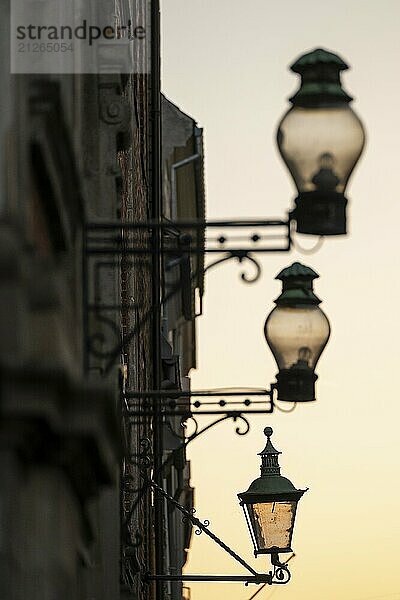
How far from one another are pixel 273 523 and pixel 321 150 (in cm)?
652

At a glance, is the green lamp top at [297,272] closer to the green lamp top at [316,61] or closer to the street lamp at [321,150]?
the green lamp top at [316,61]

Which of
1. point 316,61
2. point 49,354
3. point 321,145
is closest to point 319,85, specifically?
point 316,61

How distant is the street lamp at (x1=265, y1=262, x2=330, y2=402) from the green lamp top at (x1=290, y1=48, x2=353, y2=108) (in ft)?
7.86

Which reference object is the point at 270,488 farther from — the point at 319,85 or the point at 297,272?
the point at 319,85

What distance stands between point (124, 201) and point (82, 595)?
5206mm

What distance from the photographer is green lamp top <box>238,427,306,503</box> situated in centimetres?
1398

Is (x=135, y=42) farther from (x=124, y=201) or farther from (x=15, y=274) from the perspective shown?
(x=15, y=274)

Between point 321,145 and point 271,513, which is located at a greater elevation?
point 321,145

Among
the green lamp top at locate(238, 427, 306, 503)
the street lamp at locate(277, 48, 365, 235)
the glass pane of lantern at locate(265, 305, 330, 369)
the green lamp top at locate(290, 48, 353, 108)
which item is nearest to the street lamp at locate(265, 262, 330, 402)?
the glass pane of lantern at locate(265, 305, 330, 369)

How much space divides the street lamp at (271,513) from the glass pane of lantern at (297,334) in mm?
3538

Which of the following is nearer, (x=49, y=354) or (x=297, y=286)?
(x=49, y=354)

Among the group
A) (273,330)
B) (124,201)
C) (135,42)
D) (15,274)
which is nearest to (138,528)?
(124,201)

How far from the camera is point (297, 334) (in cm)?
1037

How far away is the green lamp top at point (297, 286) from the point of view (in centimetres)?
1074
